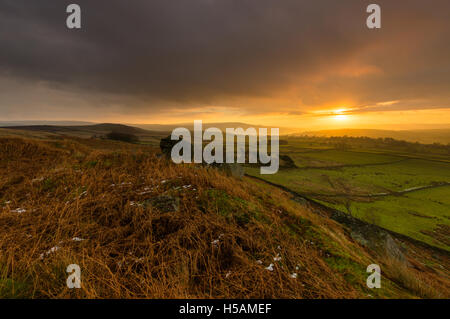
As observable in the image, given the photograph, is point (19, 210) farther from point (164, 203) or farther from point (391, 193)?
point (391, 193)

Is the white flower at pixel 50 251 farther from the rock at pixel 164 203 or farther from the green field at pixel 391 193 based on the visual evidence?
the green field at pixel 391 193

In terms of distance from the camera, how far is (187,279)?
2352mm

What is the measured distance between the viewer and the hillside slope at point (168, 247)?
2277mm

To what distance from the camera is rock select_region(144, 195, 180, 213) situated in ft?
12.4

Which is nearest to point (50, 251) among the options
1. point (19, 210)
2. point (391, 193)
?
point (19, 210)

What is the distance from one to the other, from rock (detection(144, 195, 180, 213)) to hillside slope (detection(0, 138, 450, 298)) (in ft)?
0.07

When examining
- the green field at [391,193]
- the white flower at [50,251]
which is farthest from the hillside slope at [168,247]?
the green field at [391,193]

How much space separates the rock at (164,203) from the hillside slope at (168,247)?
2 cm

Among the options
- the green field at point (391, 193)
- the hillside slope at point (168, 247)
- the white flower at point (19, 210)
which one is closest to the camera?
the hillside slope at point (168, 247)

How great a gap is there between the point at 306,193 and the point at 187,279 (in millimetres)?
41192

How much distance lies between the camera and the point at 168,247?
286 cm

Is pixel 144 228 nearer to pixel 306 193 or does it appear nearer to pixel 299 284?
pixel 299 284

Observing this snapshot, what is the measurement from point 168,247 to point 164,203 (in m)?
1.24
